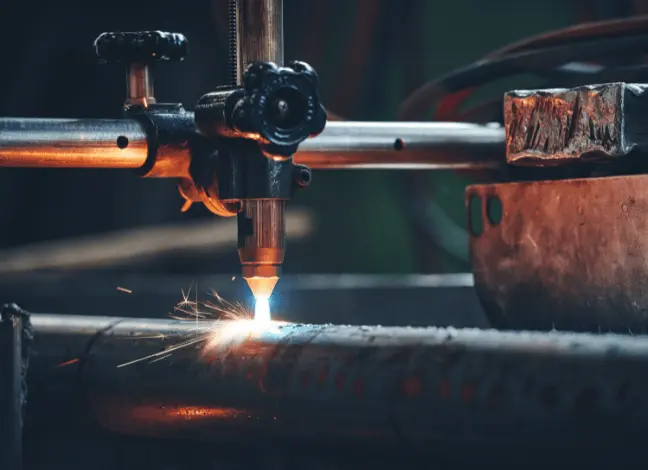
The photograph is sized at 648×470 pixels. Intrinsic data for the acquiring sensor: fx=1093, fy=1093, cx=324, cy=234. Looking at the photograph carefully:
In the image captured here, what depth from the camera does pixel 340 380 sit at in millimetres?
894

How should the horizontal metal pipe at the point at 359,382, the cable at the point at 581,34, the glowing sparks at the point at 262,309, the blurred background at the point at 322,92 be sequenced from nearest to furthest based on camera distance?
the horizontal metal pipe at the point at 359,382 → the glowing sparks at the point at 262,309 → the cable at the point at 581,34 → the blurred background at the point at 322,92

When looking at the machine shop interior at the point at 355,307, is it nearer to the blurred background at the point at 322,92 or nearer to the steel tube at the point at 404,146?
the steel tube at the point at 404,146

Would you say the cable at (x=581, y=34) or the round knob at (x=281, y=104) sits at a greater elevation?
the cable at (x=581, y=34)

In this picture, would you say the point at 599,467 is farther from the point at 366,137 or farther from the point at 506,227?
the point at 366,137

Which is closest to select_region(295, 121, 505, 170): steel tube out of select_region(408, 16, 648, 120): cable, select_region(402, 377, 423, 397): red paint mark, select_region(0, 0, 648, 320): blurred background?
select_region(408, 16, 648, 120): cable

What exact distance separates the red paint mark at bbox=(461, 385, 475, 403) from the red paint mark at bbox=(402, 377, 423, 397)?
0.12 feet

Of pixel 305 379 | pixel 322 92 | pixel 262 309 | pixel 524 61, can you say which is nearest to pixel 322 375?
pixel 305 379

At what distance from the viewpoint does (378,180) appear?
237 cm

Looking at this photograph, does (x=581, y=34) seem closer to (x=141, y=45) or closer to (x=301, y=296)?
(x=141, y=45)

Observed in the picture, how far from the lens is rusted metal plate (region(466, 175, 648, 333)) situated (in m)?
1.06

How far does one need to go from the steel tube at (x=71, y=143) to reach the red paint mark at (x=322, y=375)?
1.07 ft

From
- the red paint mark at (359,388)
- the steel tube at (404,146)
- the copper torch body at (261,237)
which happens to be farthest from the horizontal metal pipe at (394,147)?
the red paint mark at (359,388)

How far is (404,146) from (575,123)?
0.28 metres

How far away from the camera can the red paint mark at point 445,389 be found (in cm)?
84
